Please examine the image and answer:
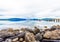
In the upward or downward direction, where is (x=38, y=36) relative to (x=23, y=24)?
downward

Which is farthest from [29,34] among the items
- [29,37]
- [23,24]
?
[23,24]

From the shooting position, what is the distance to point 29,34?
1466 mm

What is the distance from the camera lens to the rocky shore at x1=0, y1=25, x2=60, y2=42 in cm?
142

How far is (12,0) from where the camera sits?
1493 millimetres

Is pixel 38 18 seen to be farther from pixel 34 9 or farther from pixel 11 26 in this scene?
pixel 11 26

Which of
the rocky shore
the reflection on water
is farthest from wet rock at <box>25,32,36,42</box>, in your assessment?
the reflection on water

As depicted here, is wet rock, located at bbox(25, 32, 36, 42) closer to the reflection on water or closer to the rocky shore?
the rocky shore

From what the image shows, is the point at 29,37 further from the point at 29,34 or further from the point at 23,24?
the point at 23,24

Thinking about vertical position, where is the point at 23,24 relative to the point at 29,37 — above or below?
above

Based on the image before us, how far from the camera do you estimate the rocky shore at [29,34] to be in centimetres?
142

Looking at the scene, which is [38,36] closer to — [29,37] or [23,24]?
[29,37]

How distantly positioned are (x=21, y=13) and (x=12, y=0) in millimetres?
189

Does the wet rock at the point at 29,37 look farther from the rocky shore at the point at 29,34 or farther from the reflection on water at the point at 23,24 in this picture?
the reflection on water at the point at 23,24

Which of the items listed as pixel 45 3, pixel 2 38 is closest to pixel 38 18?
pixel 45 3
